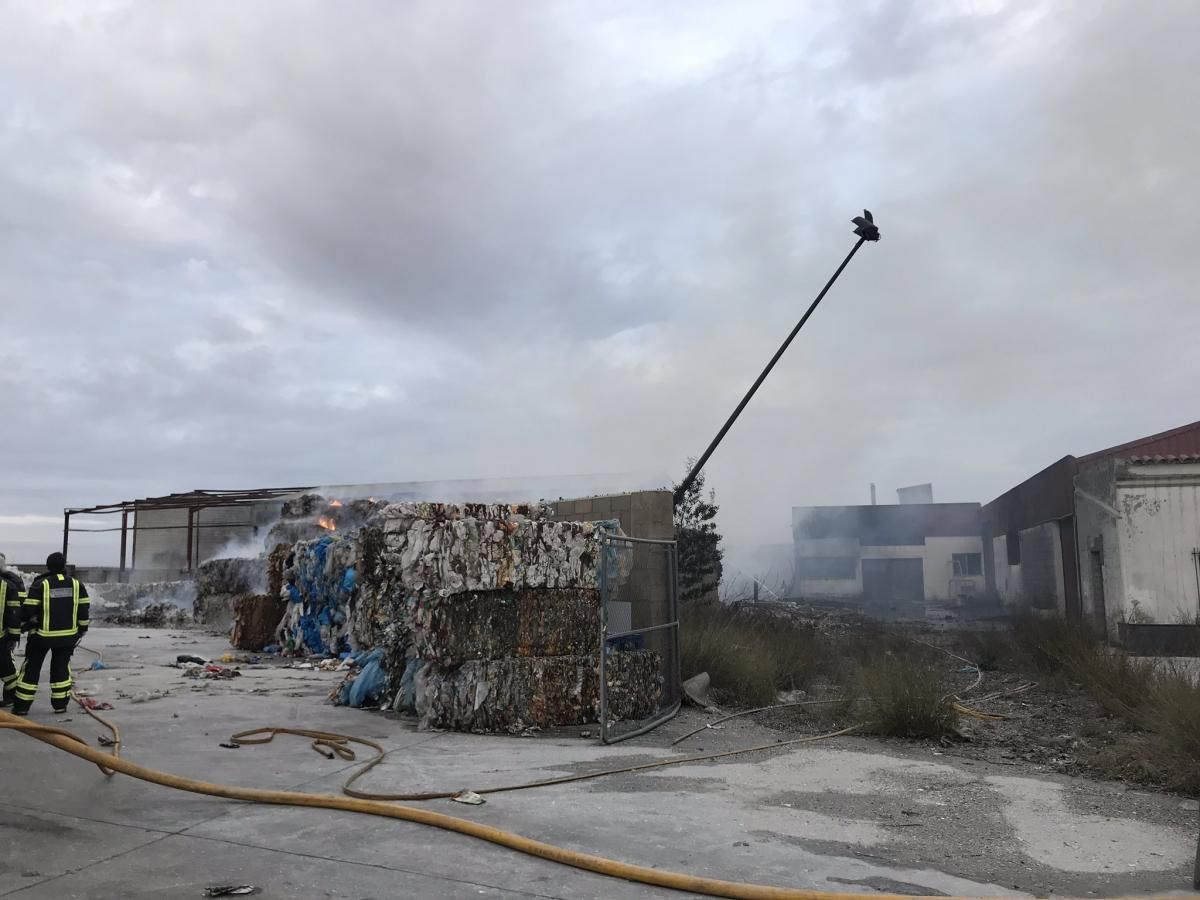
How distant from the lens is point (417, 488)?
108 feet

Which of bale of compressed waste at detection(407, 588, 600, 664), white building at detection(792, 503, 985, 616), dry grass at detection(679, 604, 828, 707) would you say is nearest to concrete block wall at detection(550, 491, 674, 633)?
bale of compressed waste at detection(407, 588, 600, 664)

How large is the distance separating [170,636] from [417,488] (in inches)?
522

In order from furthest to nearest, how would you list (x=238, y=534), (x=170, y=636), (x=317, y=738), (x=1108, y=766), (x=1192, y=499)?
1. (x=238, y=534)
2. (x=170, y=636)
3. (x=1192, y=499)
4. (x=317, y=738)
5. (x=1108, y=766)

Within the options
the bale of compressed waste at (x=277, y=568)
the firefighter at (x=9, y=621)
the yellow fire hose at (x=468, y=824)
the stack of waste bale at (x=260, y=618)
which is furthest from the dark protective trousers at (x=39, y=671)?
the bale of compressed waste at (x=277, y=568)

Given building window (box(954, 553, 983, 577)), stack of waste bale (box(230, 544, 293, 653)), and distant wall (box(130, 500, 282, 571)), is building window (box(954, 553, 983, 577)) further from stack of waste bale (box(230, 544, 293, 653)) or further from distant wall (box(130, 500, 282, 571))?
stack of waste bale (box(230, 544, 293, 653))

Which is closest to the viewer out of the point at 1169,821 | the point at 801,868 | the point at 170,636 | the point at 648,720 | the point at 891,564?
the point at 801,868

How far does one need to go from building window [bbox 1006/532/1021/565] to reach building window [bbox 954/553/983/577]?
33.8 feet

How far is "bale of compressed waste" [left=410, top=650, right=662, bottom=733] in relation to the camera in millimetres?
8562

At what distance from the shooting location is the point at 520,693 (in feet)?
28.5

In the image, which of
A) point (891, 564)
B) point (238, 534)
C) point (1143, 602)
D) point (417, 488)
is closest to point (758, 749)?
point (1143, 602)

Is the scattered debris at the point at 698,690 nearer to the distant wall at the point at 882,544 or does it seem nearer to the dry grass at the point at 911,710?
the dry grass at the point at 911,710

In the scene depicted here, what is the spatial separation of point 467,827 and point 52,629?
19.5 ft

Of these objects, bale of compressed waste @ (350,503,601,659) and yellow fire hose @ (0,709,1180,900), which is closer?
yellow fire hose @ (0,709,1180,900)

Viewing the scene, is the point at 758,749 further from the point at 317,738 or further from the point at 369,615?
the point at 369,615
